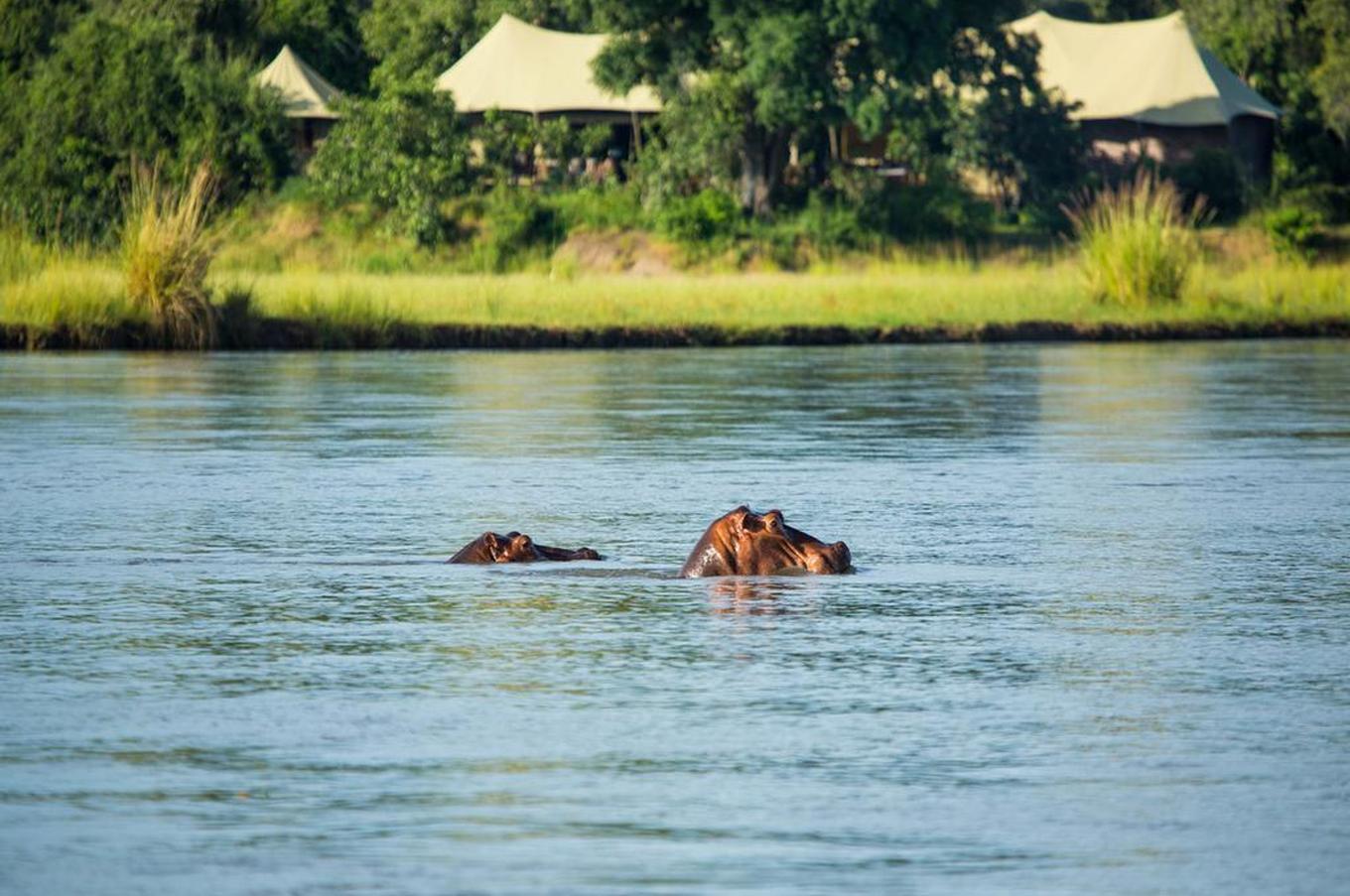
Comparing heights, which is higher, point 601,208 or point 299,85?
point 299,85

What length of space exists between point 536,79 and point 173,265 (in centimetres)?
2759

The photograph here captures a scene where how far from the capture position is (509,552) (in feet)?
38.1

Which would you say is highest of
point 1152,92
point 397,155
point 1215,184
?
point 1152,92

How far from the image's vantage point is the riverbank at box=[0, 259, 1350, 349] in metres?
29.3

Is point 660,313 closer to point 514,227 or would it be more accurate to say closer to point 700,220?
point 700,220

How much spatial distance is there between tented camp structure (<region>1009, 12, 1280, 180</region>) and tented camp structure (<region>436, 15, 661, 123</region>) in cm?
861

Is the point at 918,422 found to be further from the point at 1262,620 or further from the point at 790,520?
the point at 1262,620

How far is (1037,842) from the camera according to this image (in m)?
6.28

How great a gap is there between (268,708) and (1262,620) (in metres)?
3.76

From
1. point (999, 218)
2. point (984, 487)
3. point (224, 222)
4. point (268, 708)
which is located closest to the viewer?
point (268, 708)

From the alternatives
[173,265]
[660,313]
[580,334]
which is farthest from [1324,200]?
[173,265]

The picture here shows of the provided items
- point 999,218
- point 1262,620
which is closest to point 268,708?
point 1262,620

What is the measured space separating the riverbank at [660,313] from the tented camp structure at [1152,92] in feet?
51.6

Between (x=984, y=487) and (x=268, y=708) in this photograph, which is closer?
(x=268, y=708)
